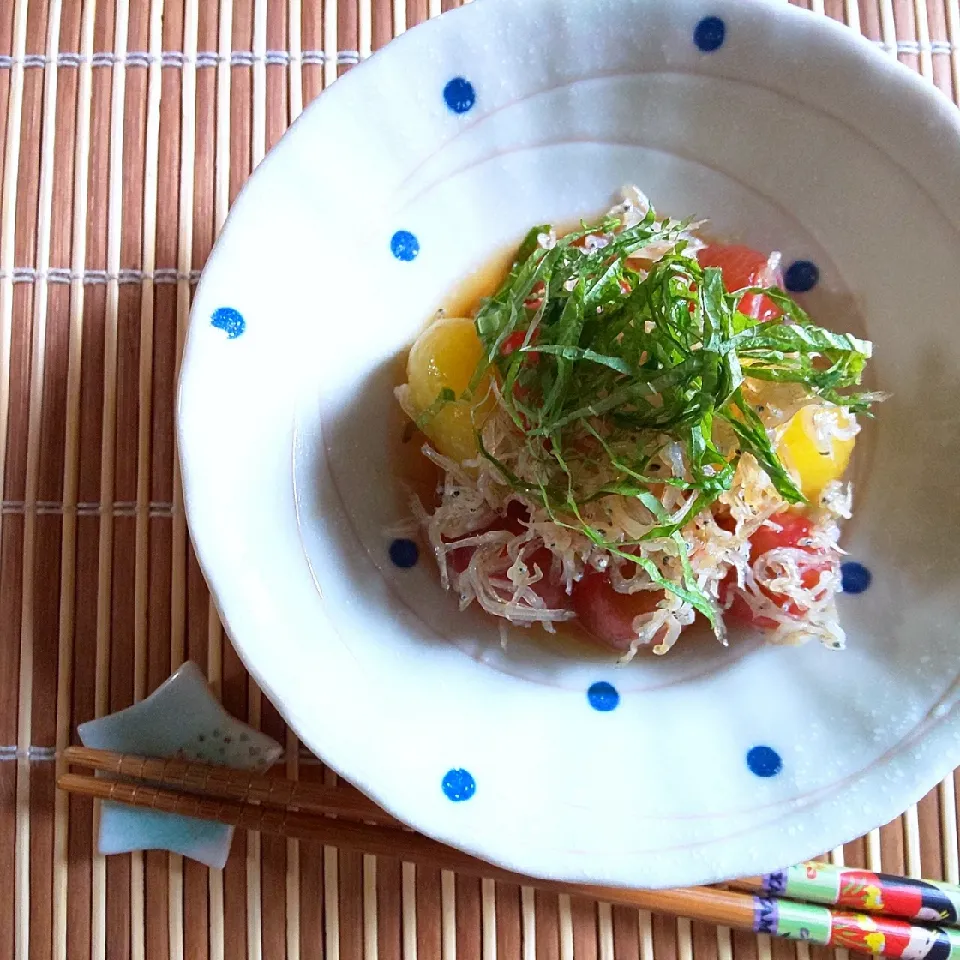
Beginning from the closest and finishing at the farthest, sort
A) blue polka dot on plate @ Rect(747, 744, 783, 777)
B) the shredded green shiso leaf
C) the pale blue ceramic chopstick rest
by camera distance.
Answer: the shredded green shiso leaf < blue polka dot on plate @ Rect(747, 744, 783, 777) < the pale blue ceramic chopstick rest

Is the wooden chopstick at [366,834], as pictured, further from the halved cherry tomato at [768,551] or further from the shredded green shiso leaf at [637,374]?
the shredded green shiso leaf at [637,374]

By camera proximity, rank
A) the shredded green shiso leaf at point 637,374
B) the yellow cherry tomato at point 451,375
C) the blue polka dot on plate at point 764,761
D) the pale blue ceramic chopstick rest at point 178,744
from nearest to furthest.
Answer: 1. the shredded green shiso leaf at point 637,374
2. the blue polka dot on plate at point 764,761
3. the yellow cherry tomato at point 451,375
4. the pale blue ceramic chopstick rest at point 178,744

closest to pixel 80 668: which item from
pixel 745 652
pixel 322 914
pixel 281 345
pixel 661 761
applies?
pixel 322 914

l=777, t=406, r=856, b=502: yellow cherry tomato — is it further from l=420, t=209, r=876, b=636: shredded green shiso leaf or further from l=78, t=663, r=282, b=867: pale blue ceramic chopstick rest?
l=78, t=663, r=282, b=867: pale blue ceramic chopstick rest

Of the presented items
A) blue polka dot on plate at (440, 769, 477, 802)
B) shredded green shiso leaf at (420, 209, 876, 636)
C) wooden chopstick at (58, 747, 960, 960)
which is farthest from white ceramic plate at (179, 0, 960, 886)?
wooden chopstick at (58, 747, 960, 960)

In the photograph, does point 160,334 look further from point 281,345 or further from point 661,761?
point 661,761

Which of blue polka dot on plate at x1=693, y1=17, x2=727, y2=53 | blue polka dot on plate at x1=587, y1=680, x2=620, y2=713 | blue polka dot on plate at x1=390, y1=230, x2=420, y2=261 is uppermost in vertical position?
blue polka dot on plate at x1=693, y1=17, x2=727, y2=53

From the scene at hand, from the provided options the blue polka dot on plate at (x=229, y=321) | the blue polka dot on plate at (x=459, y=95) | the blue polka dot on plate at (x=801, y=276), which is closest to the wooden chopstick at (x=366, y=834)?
the blue polka dot on plate at (x=229, y=321)
